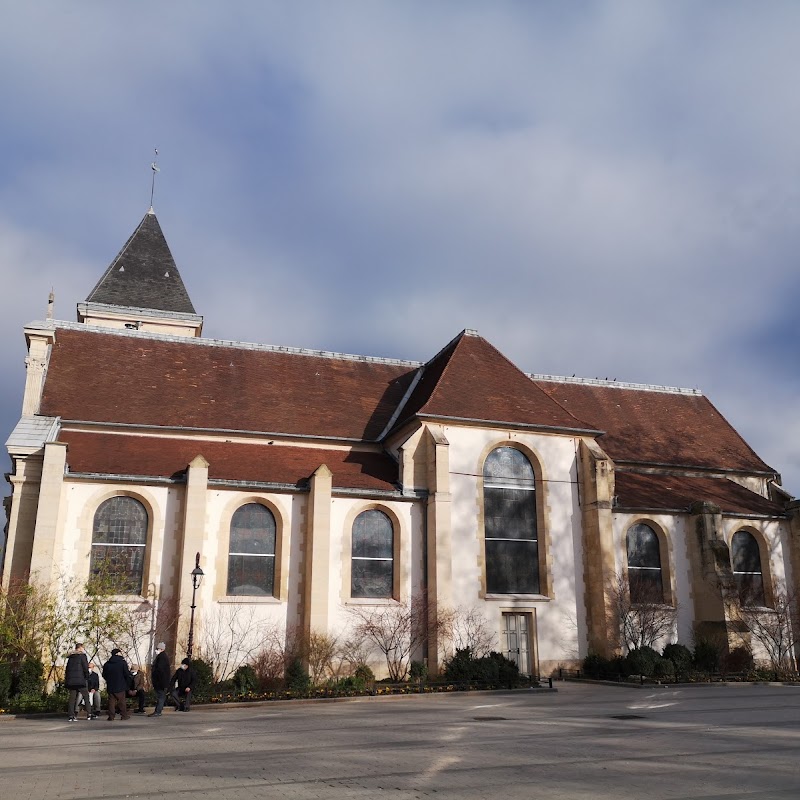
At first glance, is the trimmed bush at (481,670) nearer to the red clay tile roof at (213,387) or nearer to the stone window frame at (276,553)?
the stone window frame at (276,553)

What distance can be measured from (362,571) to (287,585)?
8.07 feet

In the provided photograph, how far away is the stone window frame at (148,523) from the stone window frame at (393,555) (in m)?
5.89

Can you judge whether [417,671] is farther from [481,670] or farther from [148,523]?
[148,523]

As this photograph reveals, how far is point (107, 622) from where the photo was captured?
21109 mm

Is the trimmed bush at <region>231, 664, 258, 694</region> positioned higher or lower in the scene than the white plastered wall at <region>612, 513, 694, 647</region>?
lower

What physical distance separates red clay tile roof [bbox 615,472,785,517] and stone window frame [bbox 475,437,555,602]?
323 cm

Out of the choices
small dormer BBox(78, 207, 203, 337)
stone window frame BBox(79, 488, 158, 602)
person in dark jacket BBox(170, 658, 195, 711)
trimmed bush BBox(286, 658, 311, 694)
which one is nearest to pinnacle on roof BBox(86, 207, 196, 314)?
→ small dormer BBox(78, 207, 203, 337)

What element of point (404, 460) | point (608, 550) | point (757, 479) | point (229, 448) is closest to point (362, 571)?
point (404, 460)

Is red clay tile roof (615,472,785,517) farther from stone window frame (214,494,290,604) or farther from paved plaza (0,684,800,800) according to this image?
stone window frame (214,494,290,604)

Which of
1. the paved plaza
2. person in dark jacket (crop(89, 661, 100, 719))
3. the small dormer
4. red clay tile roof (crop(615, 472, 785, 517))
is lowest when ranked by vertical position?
the paved plaza

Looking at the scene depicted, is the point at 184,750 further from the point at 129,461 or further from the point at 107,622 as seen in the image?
the point at 129,461

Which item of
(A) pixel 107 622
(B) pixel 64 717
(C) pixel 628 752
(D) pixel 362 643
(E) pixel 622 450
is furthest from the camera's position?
(E) pixel 622 450

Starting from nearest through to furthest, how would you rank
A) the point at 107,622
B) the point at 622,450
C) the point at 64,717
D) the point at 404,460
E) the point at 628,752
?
the point at 628,752
the point at 64,717
the point at 107,622
the point at 404,460
the point at 622,450

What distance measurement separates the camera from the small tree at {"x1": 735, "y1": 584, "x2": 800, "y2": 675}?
1100 inches
